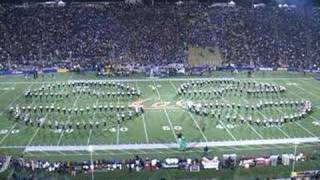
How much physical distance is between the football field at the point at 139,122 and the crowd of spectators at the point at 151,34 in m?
11.3

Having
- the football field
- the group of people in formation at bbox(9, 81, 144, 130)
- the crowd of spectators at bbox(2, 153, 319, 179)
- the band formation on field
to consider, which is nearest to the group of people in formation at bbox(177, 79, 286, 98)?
the band formation on field

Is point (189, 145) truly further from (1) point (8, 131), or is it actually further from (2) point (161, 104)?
(1) point (8, 131)

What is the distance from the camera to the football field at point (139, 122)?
30.1 metres

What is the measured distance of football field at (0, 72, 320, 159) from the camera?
30.1 metres

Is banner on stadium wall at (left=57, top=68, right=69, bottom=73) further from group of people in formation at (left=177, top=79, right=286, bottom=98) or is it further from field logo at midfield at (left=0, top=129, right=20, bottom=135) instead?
field logo at midfield at (left=0, top=129, right=20, bottom=135)

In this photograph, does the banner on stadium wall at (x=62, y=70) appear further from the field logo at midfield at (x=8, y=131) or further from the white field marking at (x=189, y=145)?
the white field marking at (x=189, y=145)

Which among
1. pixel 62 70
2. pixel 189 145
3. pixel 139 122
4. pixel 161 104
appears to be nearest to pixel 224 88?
pixel 161 104

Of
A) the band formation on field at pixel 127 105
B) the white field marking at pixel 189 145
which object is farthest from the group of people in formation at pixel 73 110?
the white field marking at pixel 189 145

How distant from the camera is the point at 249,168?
2711 cm

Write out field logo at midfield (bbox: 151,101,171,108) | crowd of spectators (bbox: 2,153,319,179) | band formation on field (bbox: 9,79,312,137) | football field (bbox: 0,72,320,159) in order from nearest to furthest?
crowd of spectators (bbox: 2,153,319,179) < football field (bbox: 0,72,320,159) < band formation on field (bbox: 9,79,312,137) < field logo at midfield (bbox: 151,101,171,108)

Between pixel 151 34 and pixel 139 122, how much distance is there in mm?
31452

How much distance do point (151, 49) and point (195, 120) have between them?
27.1 metres

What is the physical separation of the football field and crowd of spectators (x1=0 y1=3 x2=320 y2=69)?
11283mm

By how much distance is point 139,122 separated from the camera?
35.0 metres
